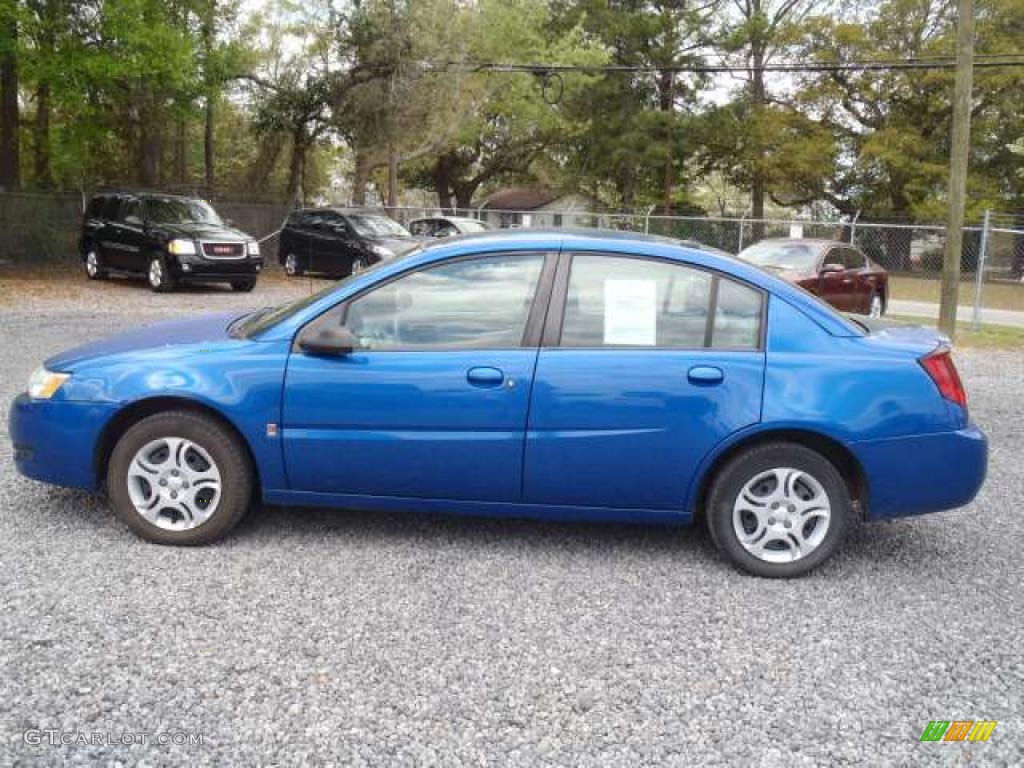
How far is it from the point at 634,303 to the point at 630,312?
5 cm

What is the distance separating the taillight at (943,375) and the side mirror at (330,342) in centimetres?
256

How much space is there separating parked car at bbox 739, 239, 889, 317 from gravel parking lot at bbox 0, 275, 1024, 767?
27.4ft

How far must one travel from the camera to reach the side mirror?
151 inches

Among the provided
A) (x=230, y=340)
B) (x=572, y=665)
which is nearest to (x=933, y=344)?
(x=572, y=665)

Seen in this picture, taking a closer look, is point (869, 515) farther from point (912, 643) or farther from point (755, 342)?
point (755, 342)

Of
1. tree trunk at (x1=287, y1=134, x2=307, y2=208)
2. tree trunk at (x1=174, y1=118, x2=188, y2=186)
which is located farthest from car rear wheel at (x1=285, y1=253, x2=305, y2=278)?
tree trunk at (x1=174, y1=118, x2=188, y2=186)

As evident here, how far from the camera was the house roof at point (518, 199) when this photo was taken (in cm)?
→ 5803

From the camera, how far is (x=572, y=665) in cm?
310

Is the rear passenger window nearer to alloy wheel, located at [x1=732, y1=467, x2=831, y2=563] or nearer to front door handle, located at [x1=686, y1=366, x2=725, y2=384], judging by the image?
front door handle, located at [x1=686, y1=366, x2=725, y2=384]

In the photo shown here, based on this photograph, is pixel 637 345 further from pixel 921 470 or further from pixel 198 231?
pixel 198 231

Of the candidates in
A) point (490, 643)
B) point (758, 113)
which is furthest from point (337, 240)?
point (758, 113)

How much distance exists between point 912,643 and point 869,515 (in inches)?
27.7

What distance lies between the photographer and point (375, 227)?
1970cm

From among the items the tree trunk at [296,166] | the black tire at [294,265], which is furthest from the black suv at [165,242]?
the tree trunk at [296,166]
